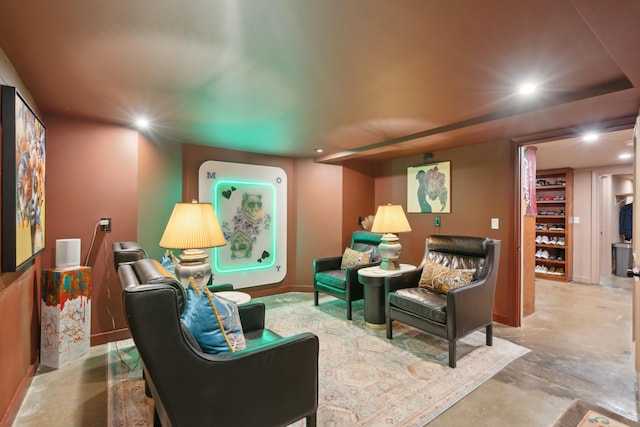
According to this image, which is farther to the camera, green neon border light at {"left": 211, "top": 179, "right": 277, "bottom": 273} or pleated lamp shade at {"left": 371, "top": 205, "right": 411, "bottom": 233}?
green neon border light at {"left": 211, "top": 179, "right": 277, "bottom": 273}

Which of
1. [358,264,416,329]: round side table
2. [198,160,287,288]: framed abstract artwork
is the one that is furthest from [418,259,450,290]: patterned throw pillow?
[198,160,287,288]: framed abstract artwork

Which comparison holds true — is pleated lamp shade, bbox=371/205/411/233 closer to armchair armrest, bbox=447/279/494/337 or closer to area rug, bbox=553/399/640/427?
armchair armrest, bbox=447/279/494/337

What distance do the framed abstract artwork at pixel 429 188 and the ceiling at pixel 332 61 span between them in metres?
1.16

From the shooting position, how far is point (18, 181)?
1.89 m

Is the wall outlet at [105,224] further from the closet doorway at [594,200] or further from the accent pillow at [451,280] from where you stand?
the closet doorway at [594,200]

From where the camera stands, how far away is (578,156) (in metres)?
4.74

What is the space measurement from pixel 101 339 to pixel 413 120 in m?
3.87

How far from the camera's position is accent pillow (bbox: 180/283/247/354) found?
1.48m

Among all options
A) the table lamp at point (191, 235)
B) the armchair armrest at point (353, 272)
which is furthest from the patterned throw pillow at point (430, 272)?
the table lamp at point (191, 235)

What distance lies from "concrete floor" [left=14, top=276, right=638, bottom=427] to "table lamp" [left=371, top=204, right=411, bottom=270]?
1383 mm

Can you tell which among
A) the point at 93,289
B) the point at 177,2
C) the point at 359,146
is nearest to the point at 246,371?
the point at 177,2

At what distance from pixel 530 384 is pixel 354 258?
2.26 meters

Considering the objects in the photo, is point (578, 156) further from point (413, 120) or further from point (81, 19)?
point (81, 19)

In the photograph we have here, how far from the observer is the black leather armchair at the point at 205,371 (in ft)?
3.79
